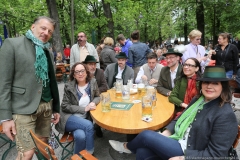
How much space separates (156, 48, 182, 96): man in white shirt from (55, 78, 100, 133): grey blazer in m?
1.23

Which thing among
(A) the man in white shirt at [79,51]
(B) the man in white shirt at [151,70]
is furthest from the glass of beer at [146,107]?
(A) the man in white shirt at [79,51]

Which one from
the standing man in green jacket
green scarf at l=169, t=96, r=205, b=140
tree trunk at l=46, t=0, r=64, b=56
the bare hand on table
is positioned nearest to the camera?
the standing man in green jacket

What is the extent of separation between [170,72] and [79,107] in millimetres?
1690

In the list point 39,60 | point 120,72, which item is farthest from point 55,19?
point 39,60

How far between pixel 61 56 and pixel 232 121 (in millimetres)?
9665

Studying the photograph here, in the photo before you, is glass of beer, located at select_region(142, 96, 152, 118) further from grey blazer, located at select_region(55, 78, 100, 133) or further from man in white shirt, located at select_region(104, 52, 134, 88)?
man in white shirt, located at select_region(104, 52, 134, 88)

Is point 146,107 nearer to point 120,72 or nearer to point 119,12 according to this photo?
point 120,72

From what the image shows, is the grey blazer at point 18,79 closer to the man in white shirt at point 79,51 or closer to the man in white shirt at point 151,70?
the man in white shirt at point 151,70

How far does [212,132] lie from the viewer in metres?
1.83

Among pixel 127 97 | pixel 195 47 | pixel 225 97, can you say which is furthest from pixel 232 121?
pixel 195 47

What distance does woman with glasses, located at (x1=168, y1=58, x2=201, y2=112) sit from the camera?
2908 mm

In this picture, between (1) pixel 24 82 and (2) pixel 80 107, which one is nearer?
(1) pixel 24 82

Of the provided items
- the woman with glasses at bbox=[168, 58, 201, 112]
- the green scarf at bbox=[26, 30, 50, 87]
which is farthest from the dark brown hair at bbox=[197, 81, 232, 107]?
the green scarf at bbox=[26, 30, 50, 87]

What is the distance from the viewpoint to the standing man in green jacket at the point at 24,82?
1.98m
